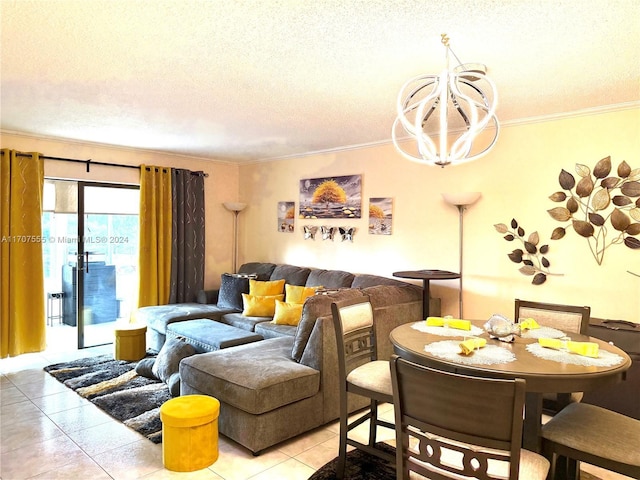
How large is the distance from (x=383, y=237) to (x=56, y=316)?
4022 mm

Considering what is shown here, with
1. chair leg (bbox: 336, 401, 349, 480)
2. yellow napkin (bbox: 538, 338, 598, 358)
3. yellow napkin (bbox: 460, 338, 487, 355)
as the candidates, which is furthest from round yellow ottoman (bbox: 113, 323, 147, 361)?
yellow napkin (bbox: 538, 338, 598, 358)

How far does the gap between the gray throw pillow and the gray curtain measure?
6.37ft

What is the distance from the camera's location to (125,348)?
462 cm

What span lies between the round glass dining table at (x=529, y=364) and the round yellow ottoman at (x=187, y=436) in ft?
4.07

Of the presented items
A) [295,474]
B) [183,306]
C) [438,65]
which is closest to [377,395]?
[295,474]

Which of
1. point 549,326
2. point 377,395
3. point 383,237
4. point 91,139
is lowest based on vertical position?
point 377,395

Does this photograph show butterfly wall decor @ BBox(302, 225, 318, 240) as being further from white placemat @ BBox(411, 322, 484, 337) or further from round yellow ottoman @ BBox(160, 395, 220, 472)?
round yellow ottoman @ BBox(160, 395, 220, 472)

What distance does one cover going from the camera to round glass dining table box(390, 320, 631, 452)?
182 centimetres

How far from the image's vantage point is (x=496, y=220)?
404 centimetres

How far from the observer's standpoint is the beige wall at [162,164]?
4.93m

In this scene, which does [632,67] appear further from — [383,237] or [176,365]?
[176,365]

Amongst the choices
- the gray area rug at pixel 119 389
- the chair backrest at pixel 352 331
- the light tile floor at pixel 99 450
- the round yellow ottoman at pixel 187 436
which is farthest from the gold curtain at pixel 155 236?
the chair backrest at pixel 352 331

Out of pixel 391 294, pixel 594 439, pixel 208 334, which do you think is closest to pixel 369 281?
pixel 391 294

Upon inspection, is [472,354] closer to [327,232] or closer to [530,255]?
[530,255]
